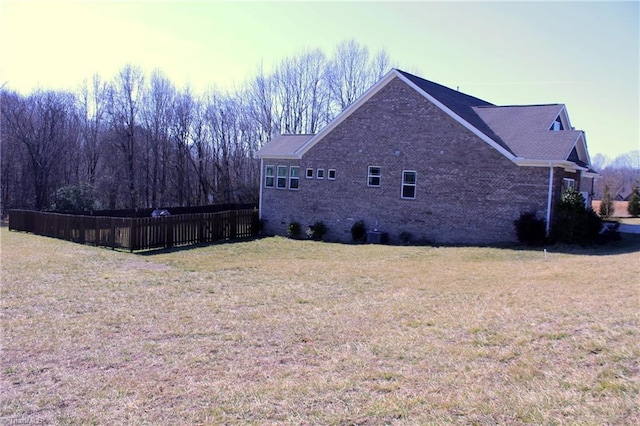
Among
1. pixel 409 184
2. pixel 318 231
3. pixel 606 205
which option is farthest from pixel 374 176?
pixel 606 205

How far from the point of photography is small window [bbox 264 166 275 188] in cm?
2734

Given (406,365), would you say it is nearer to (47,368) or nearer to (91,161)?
(47,368)

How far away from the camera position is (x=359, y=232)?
77.0ft

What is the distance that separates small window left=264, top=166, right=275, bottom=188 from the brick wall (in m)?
0.97

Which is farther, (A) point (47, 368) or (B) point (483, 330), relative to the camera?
(B) point (483, 330)

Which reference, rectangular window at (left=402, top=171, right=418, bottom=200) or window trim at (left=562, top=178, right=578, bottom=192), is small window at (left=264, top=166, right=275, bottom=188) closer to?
rectangular window at (left=402, top=171, right=418, bottom=200)

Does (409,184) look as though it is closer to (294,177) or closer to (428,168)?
(428,168)

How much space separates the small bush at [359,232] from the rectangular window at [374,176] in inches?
77.3

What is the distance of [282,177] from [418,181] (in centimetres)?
806

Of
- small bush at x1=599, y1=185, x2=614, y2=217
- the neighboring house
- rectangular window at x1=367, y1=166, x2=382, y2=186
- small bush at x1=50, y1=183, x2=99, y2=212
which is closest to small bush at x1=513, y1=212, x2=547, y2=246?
the neighboring house

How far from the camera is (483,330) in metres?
6.98

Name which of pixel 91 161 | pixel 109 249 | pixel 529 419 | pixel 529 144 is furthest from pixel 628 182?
pixel 529 419

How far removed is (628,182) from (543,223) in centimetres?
7946

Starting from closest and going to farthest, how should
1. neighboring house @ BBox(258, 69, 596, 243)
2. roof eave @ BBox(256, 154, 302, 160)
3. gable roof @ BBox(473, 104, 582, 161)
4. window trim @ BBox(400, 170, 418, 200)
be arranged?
gable roof @ BBox(473, 104, 582, 161) → neighboring house @ BBox(258, 69, 596, 243) → window trim @ BBox(400, 170, 418, 200) → roof eave @ BBox(256, 154, 302, 160)
